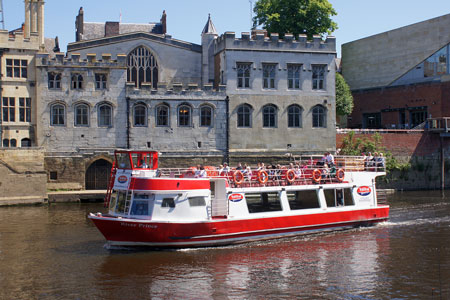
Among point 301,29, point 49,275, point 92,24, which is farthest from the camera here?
point 92,24

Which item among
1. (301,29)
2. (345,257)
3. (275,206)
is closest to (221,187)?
(275,206)

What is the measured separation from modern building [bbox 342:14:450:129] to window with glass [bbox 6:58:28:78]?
3568 cm

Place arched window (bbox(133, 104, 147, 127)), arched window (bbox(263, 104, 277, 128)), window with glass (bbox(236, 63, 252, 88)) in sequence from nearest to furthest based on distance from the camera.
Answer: arched window (bbox(133, 104, 147, 127)) → window with glass (bbox(236, 63, 252, 88)) → arched window (bbox(263, 104, 277, 128))

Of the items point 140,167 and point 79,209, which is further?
point 79,209

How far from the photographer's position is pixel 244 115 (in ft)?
165

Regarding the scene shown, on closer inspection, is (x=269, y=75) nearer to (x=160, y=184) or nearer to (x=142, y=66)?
(x=142, y=66)

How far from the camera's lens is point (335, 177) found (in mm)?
33281

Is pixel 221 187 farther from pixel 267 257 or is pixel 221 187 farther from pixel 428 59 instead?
pixel 428 59

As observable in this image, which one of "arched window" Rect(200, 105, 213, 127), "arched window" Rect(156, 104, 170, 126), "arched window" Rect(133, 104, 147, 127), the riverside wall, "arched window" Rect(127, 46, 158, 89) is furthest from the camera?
"arched window" Rect(127, 46, 158, 89)

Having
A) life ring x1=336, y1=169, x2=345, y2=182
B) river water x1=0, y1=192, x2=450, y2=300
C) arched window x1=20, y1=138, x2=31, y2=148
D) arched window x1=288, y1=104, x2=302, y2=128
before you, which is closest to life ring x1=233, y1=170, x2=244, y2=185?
river water x1=0, y1=192, x2=450, y2=300

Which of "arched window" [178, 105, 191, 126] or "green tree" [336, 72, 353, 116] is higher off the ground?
"green tree" [336, 72, 353, 116]

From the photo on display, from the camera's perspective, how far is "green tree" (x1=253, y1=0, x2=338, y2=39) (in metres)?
57.7

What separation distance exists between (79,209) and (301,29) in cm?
2881

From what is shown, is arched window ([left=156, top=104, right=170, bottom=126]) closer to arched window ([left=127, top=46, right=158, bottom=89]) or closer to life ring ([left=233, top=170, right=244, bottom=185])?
arched window ([left=127, top=46, right=158, bottom=89])
